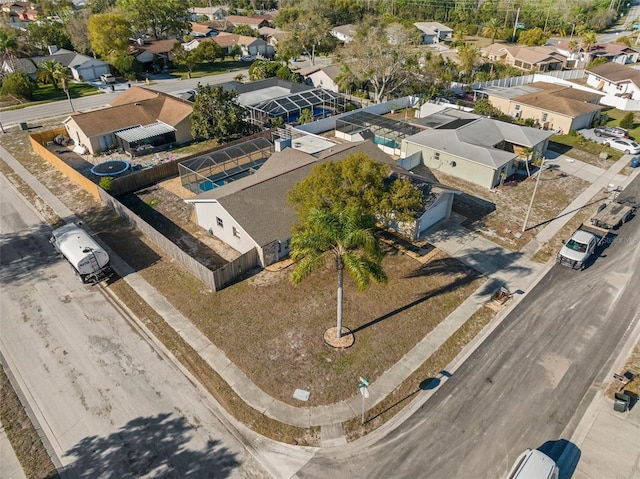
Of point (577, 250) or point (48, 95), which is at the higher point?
point (48, 95)

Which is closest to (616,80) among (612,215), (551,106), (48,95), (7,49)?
(551,106)

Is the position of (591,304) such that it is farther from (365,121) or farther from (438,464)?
(365,121)

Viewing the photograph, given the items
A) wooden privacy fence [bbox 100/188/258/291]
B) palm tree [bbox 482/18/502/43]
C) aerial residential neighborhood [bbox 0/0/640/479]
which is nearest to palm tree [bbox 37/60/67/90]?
aerial residential neighborhood [bbox 0/0/640/479]

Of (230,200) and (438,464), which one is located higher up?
(230,200)

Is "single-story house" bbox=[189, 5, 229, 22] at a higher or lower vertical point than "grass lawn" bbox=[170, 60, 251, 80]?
higher

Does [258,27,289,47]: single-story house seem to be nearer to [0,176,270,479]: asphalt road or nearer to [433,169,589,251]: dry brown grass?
[433,169,589,251]: dry brown grass

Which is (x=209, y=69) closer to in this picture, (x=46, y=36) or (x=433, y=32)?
(x=46, y=36)

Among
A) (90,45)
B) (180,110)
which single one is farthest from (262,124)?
(90,45)
